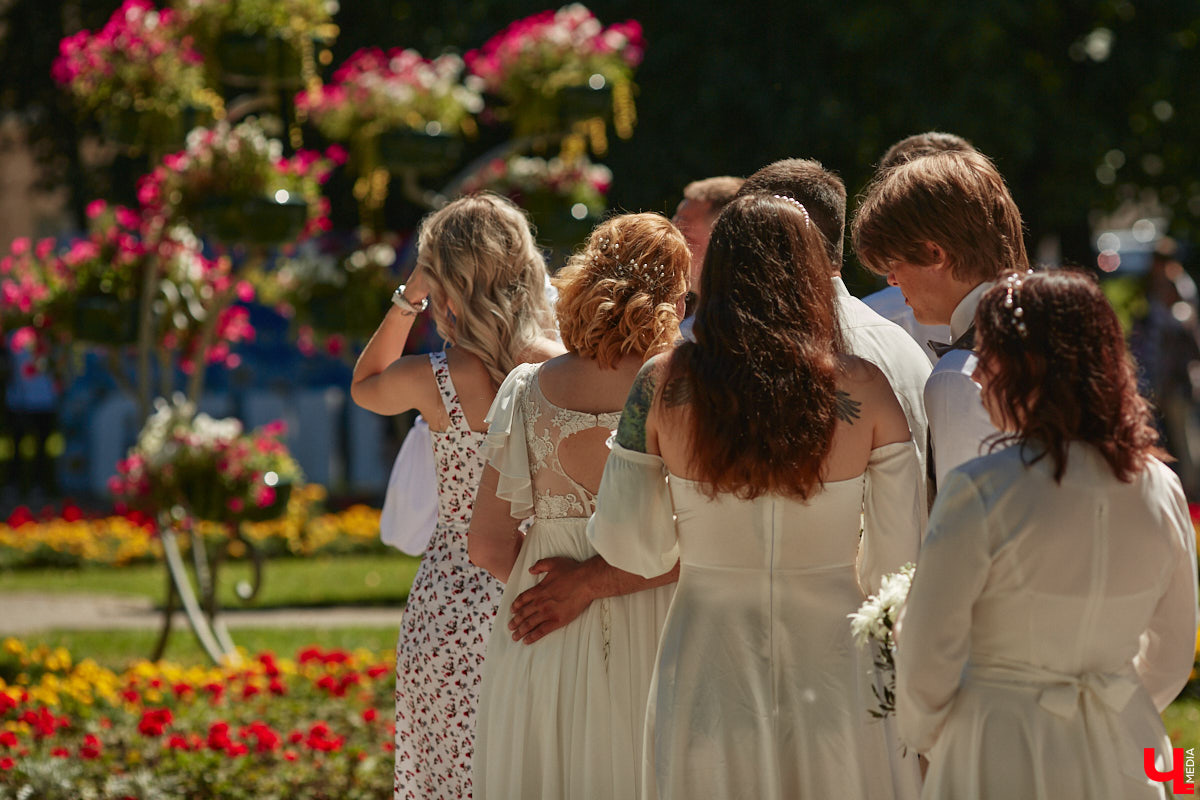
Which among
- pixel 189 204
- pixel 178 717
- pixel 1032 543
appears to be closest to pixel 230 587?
pixel 189 204

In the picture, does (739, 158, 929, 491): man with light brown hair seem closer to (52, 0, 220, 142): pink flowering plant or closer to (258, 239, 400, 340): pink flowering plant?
(52, 0, 220, 142): pink flowering plant

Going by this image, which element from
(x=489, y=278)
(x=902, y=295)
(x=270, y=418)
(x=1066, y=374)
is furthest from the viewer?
(x=270, y=418)

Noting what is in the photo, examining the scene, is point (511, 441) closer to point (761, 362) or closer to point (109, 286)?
point (761, 362)

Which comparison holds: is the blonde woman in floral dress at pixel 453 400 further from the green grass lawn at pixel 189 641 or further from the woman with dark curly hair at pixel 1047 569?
the green grass lawn at pixel 189 641

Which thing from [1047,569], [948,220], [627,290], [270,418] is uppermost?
[270,418]

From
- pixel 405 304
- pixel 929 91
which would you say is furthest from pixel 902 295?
pixel 929 91

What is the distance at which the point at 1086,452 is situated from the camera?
2199 mm

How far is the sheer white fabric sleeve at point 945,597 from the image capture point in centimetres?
218

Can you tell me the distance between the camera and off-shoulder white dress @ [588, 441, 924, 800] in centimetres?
258

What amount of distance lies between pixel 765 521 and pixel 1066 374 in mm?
662

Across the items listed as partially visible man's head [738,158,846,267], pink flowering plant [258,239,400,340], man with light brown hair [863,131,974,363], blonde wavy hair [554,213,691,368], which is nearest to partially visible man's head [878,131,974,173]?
man with light brown hair [863,131,974,363]

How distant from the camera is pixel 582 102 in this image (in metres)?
8.08

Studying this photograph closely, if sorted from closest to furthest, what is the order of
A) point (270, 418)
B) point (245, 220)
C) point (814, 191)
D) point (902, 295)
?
point (814, 191) < point (902, 295) < point (245, 220) < point (270, 418)

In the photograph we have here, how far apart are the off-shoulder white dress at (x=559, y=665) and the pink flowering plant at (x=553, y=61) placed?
5224mm
